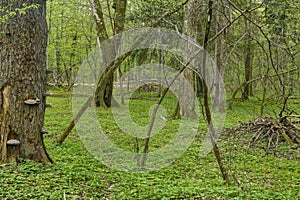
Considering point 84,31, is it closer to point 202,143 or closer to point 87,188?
point 202,143

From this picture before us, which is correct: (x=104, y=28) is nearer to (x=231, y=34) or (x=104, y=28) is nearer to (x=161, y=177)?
(x=231, y=34)

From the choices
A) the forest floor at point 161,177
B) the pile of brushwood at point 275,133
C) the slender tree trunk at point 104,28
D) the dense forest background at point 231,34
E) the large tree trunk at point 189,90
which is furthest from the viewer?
the slender tree trunk at point 104,28

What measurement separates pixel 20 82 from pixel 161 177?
2.34 metres

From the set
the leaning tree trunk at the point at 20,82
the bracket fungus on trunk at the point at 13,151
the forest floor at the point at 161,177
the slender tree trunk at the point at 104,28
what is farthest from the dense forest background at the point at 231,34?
the bracket fungus on trunk at the point at 13,151

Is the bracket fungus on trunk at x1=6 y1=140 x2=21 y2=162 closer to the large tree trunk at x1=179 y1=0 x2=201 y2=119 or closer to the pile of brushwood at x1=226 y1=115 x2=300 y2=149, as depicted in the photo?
the pile of brushwood at x1=226 y1=115 x2=300 y2=149

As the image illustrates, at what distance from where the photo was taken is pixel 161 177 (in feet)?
15.6

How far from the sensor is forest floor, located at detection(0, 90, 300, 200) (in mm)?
3764

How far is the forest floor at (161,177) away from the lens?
376 cm

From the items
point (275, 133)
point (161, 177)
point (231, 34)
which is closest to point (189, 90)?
point (275, 133)

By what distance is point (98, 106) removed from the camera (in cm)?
1312

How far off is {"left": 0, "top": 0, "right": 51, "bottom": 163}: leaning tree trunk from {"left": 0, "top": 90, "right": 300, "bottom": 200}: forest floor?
0.27m

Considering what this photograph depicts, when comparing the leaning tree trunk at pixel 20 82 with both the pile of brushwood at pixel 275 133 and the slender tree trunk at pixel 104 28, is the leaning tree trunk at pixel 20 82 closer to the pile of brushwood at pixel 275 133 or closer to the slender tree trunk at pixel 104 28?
the pile of brushwood at pixel 275 133

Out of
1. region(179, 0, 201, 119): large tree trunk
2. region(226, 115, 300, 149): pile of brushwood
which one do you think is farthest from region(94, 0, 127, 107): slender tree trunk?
region(226, 115, 300, 149): pile of brushwood

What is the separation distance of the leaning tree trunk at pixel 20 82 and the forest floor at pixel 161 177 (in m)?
0.27
